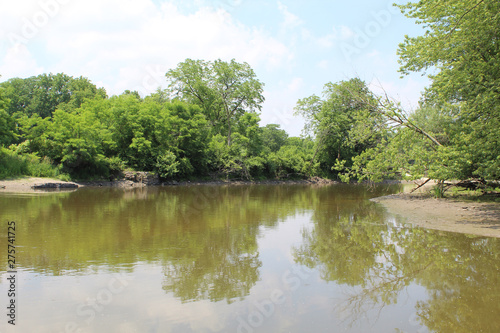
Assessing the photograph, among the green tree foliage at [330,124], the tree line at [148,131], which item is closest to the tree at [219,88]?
the tree line at [148,131]

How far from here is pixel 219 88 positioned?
4416cm

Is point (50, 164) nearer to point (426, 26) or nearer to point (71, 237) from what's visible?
point (71, 237)

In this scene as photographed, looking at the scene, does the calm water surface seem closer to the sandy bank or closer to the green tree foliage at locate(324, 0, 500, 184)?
the sandy bank

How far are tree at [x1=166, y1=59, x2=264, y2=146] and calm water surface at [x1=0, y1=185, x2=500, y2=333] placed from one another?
34450mm

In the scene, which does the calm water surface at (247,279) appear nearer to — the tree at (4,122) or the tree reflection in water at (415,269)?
the tree reflection in water at (415,269)

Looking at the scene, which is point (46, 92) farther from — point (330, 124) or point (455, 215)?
point (455, 215)

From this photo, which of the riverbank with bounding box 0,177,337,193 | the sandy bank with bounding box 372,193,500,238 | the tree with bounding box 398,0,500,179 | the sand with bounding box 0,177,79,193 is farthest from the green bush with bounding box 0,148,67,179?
the tree with bounding box 398,0,500,179

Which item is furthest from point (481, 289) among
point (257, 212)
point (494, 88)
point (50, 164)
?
point (50, 164)

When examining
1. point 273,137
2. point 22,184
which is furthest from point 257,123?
point 273,137

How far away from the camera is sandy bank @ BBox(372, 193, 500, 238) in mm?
10081

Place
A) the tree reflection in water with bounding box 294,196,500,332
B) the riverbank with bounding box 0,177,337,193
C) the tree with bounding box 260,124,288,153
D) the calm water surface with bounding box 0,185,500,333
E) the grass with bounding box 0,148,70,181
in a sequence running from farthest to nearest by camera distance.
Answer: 1. the tree with bounding box 260,124,288,153
2. the grass with bounding box 0,148,70,181
3. the riverbank with bounding box 0,177,337,193
4. the tree reflection in water with bounding box 294,196,500,332
5. the calm water surface with bounding box 0,185,500,333

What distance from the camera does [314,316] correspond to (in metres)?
4.60

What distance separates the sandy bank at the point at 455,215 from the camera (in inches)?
397

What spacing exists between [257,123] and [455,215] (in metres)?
32.9
